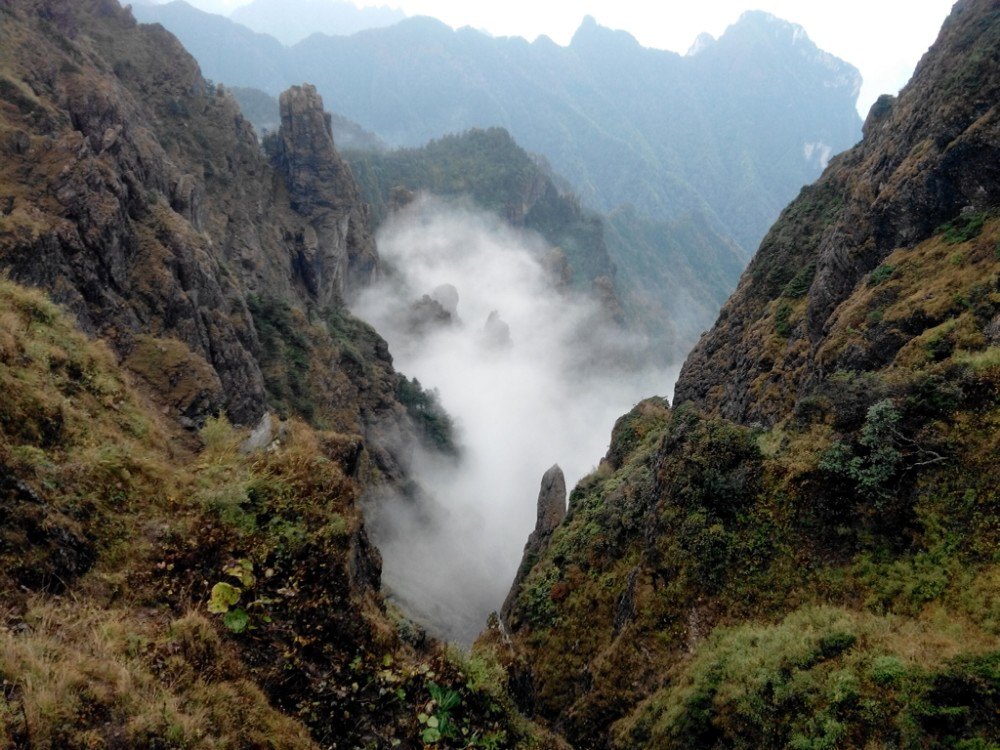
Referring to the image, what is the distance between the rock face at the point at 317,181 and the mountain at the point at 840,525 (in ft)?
194

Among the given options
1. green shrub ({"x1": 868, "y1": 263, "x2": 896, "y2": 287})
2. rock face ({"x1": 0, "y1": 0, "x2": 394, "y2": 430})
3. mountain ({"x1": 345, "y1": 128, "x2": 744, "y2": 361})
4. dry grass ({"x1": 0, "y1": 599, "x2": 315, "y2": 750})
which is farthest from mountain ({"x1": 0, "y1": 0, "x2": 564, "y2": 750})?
mountain ({"x1": 345, "y1": 128, "x2": 744, "y2": 361})

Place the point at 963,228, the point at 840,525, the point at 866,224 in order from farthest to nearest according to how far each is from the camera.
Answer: the point at 866,224, the point at 963,228, the point at 840,525

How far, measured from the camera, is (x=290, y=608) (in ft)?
25.4

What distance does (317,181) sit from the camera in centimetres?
7869

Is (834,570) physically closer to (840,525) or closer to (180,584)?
(840,525)

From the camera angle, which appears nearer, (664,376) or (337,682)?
(337,682)

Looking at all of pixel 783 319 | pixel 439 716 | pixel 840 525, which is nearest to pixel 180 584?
pixel 439 716

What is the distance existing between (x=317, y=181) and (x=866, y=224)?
71242 mm

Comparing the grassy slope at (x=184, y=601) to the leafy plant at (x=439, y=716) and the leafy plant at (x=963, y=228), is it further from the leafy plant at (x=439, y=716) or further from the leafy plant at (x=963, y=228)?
the leafy plant at (x=963, y=228)

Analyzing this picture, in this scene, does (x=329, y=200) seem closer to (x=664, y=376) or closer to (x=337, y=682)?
(x=337, y=682)

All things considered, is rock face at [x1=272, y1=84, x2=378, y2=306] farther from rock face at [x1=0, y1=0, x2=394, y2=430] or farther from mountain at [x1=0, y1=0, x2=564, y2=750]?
mountain at [x1=0, y1=0, x2=564, y2=750]

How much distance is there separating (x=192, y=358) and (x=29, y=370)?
20996 mm

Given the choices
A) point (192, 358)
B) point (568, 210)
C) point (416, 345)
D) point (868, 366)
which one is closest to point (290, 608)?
point (868, 366)

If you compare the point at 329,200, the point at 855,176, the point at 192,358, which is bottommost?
the point at 192,358
